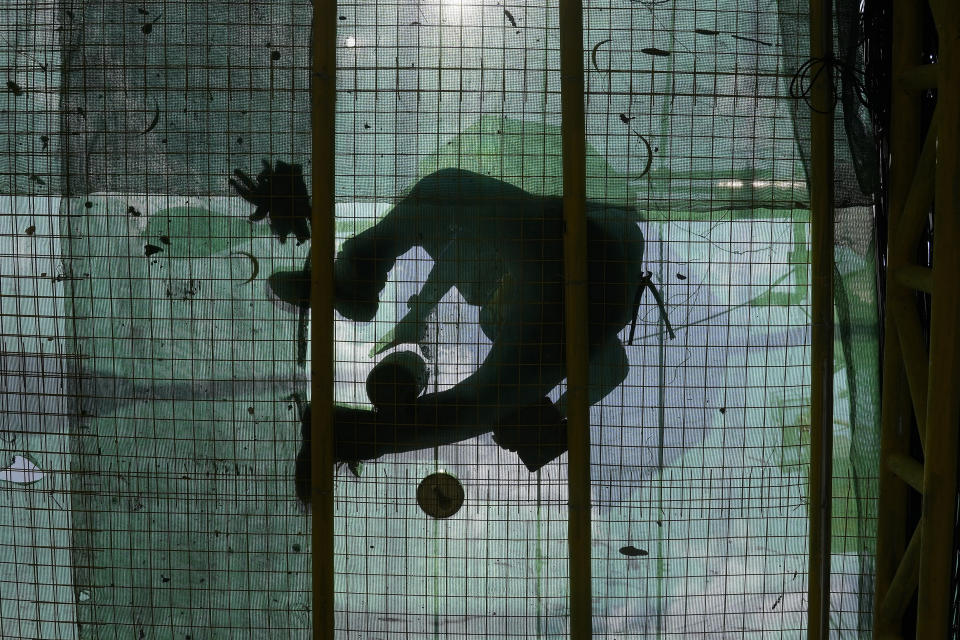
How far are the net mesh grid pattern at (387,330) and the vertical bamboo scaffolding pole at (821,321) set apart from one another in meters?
0.05

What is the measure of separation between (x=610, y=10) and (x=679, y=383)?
1.40 m

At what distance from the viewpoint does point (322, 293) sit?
8.68 ft

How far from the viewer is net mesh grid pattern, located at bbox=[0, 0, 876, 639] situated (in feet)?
8.68

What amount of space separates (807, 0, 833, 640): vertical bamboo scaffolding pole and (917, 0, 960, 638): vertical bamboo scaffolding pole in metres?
0.47

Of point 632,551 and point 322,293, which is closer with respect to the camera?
point 322,293

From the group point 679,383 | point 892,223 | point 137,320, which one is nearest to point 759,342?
point 679,383

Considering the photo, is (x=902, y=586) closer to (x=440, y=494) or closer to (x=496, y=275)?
(x=440, y=494)

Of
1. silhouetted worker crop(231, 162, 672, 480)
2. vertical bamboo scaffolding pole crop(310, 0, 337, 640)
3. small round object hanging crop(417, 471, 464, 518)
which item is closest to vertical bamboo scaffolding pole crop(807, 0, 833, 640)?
silhouetted worker crop(231, 162, 672, 480)

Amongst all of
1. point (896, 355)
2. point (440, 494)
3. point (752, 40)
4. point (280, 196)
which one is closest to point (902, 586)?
point (896, 355)

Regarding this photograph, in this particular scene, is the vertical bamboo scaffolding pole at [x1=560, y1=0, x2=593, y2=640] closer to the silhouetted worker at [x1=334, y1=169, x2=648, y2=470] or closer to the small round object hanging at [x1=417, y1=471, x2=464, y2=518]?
the silhouetted worker at [x1=334, y1=169, x2=648, y2=470]

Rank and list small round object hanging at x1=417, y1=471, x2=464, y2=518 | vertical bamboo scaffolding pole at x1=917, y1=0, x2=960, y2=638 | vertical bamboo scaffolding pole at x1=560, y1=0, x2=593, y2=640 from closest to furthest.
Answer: vertical bamboo scaffolding pole at x1=917, y1=0, x2=960, y2=638, vertical bamboo scaffolding pole at x1=560, y1=0, x2=593, y2=640, small round object hanging at x1=417, y1=471, x2=464, y2=518

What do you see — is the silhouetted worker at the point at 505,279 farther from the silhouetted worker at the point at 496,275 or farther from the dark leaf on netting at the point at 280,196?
the dark leaf on netting at the point at 280,196

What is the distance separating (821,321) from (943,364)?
553 millimetres

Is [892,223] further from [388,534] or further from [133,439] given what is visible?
[133,439]
